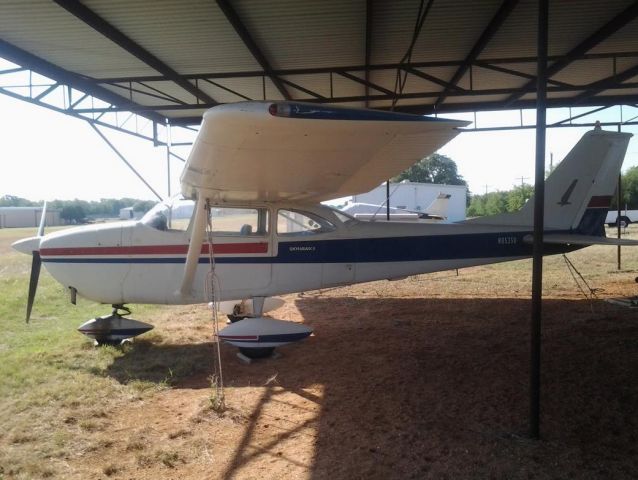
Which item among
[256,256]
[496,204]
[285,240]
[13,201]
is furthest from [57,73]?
[13,201]

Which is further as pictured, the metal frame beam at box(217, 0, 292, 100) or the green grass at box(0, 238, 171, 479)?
the metal frame beam at box(217, 0, 292, 100)

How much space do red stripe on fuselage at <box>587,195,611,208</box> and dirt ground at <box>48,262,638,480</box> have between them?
174 centimetres

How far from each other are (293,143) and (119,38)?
4.36 m

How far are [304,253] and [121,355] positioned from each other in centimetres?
276

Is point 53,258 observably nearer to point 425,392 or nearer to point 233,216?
point 233,216

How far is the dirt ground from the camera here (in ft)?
10.4

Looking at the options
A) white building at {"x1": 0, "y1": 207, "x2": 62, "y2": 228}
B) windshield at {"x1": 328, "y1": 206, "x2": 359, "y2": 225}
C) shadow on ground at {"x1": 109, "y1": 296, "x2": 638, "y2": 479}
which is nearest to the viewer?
shadow on ground at {"x1": 109, "y1": 296, "x2": 638, "y2": 479}

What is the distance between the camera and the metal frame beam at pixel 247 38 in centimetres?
566

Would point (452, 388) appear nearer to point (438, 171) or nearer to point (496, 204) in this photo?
point (496, 204)

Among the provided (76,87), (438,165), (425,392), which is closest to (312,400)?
(425,392)

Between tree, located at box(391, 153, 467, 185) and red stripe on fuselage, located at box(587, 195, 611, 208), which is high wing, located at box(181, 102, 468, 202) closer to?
red stripe on fuselage, located at box(587, 195, 611, 208)

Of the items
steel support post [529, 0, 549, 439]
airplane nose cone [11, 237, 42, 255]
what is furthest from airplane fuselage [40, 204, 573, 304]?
steel support post [529, 0, 549, 439]

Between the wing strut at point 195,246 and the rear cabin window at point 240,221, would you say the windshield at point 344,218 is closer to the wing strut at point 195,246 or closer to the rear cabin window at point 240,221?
the rear cabin window at point 240,221

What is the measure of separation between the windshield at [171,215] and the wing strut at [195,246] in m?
0.82
